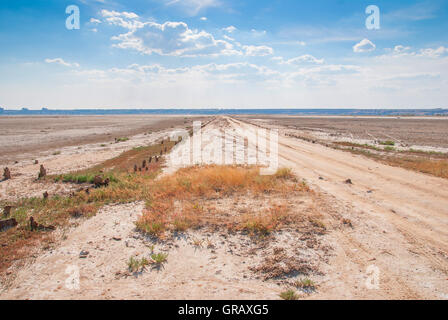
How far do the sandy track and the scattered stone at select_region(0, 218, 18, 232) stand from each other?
8.39m

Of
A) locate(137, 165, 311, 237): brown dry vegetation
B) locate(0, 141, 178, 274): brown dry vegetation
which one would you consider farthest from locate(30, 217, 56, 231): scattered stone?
locate(137, 165, 311, 237): brown dry vegetation

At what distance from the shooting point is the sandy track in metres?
4.93

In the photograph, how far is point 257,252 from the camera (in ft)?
20.7

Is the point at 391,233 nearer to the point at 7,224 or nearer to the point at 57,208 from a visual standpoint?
the point at 57,208

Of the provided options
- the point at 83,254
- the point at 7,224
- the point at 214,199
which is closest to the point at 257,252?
the point at 214,199

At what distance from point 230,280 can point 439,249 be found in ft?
15.8

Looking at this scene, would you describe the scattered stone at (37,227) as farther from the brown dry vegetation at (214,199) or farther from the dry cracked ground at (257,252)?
the brown dry vegetation at (214,199)

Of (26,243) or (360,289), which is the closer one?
(360,289)

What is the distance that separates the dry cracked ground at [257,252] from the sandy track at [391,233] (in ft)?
0.08

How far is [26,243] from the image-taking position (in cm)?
674

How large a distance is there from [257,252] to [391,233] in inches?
143

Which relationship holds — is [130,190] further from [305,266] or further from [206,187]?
[305,266]
